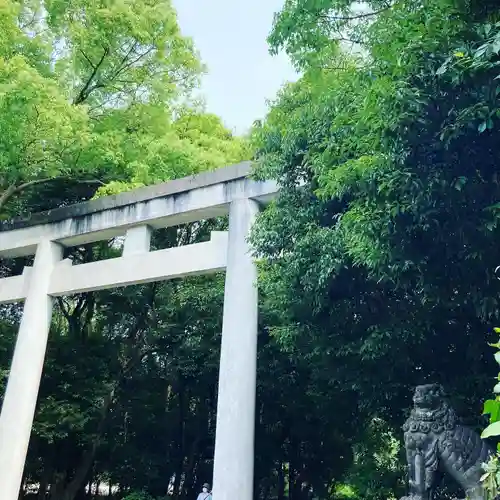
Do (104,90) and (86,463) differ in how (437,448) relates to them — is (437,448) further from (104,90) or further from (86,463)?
(86,463)

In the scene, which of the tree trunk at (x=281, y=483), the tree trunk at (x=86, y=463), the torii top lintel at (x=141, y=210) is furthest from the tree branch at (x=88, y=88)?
the tree trunk at (x=281, y=483)

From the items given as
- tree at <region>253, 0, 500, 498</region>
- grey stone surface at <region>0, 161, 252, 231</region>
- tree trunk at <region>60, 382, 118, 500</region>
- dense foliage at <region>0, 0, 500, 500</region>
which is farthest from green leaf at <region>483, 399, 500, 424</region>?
tree trunk at <region>60, 382, 118, 500</region>

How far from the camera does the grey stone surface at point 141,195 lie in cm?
795

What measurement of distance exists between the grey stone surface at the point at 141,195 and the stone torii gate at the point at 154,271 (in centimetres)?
2

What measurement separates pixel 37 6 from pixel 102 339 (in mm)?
6367

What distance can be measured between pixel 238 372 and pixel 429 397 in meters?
2.71

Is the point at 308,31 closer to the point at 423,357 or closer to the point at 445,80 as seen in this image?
the point at 445,80

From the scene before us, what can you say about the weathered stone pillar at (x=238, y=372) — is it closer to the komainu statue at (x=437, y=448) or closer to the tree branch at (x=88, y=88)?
the komainu statue at (x=437, y=448)

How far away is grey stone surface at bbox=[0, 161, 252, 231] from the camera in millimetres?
7953

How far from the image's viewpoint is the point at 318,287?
553cm

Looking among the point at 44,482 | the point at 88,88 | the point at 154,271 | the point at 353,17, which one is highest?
the point at 88,88

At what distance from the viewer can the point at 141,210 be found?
8562mm

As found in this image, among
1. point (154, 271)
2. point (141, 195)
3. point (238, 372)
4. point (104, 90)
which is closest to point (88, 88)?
point (104, 90)

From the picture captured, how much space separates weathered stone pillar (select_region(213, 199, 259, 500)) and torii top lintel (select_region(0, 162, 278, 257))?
34 centimetres
